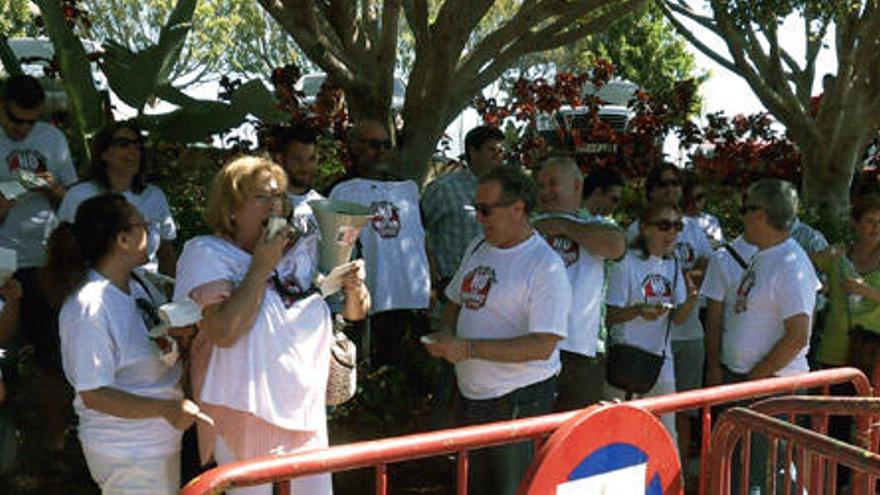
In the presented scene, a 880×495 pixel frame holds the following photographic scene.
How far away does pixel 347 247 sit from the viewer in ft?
11.2

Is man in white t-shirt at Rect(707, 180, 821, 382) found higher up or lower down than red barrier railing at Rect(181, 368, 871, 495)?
higher up

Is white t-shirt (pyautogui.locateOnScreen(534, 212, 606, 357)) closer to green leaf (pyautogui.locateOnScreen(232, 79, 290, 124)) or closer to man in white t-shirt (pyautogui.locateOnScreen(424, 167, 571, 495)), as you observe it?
man in white t-shirt (pyautogui.locateOnScreen(424, 167, 571, 495))

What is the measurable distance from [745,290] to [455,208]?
1.89 meters

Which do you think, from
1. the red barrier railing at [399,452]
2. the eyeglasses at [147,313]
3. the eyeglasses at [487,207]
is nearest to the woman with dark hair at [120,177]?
the eyeglasses at [147,313]

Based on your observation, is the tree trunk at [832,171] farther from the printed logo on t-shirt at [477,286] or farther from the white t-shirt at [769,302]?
the printed logo on t-shirt at [477,286]

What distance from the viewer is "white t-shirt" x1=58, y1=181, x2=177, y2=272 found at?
4.68 m

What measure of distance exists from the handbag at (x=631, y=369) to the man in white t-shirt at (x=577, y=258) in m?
0.22

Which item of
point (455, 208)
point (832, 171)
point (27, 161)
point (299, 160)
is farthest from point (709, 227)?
point (832, 171)

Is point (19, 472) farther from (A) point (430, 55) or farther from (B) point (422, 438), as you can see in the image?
(A) point (430, 55)

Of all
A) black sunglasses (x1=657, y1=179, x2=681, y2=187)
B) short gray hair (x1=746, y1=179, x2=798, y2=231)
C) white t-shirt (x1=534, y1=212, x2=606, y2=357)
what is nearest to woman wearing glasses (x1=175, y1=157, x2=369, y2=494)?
white t-shirt (x1=534, y1=212, x2=606, y2=357)

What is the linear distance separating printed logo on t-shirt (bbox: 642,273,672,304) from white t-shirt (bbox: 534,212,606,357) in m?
0.58

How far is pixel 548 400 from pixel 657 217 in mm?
1435

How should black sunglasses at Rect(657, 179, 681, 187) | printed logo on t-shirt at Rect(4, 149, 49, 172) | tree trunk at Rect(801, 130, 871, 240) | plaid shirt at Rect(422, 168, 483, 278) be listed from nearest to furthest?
printed logo on t-shirt at Rect(4, 149, 49, 172)
black sunglasses at Rect(657, 179, 681, 187)
plaid shirt at Rect(422, 168, 483, 278)
tree trunk at Rect(801, 130, 871, 240)

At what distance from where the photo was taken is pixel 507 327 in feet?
12.5
